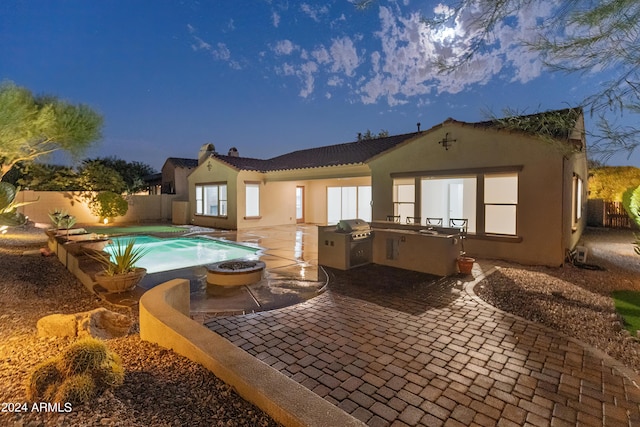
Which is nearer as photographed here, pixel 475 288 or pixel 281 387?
pixel 281 387

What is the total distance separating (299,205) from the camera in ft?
68.2

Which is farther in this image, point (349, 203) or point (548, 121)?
point (349, 203)

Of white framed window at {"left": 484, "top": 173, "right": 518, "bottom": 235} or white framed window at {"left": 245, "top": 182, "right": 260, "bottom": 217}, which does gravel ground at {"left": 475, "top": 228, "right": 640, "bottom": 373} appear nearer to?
white framed window at {"left": 484, "top": 173, "right": 518, "bottom": 235}

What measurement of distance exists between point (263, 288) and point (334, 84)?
3072 cm

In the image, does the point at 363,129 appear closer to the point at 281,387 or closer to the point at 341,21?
the point at 341,21

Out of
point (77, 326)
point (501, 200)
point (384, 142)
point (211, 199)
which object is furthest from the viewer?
point (211, 199)

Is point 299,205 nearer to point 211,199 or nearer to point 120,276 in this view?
point 211,199

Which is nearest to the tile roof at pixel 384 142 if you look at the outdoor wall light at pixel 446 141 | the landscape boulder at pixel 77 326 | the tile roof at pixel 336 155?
the tile roof at pixel 336 155

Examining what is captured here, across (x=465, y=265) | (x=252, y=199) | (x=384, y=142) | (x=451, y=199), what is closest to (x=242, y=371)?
(x=465, y=265)

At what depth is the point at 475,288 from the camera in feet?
21.6

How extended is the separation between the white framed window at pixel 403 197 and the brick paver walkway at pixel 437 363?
6568 millimetres

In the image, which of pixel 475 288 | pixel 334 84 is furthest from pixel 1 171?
pixel 334 84

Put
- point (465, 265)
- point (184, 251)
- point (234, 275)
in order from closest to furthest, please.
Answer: point (234, 275) → point (465, 265) → point (184, 251)

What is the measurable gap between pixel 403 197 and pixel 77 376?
41.5 ft
